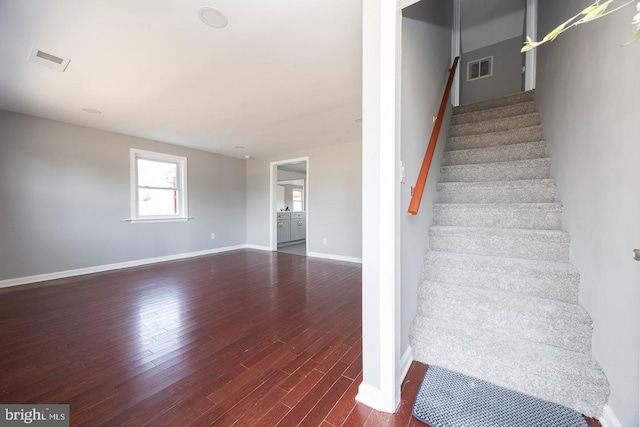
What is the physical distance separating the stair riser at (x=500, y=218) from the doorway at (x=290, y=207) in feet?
11.7

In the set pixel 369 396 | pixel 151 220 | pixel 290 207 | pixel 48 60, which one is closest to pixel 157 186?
pixel 151 220

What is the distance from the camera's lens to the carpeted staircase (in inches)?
55.5

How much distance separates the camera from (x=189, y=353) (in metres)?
1.88

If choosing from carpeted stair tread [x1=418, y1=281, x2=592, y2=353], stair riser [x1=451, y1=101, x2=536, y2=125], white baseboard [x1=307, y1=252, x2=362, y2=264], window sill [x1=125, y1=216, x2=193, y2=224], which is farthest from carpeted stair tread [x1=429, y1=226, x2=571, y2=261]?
window sill [x1=125, y1=216, x2=193, y2=224]

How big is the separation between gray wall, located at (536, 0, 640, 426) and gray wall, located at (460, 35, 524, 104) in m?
2.67

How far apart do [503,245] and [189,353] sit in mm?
2477

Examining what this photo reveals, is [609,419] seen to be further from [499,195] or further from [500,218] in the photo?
[499,195]

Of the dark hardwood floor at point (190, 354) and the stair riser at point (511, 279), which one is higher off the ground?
the stair riser at point (511, 279)

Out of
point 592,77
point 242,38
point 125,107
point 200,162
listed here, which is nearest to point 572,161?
point 592,77

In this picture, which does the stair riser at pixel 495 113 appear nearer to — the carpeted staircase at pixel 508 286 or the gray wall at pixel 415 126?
the carpeted staircase at pixel 508 286

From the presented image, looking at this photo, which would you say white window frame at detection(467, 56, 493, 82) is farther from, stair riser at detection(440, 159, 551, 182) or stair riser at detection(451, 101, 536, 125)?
stair riser at detection(440, 159, 551, 182)

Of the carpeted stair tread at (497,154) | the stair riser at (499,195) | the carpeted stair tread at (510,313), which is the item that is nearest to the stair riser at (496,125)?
the carpeted stair tread at (497,154)

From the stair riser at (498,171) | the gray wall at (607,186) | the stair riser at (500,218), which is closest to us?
the gray wall at (607,186)

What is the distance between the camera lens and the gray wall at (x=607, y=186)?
108cm
